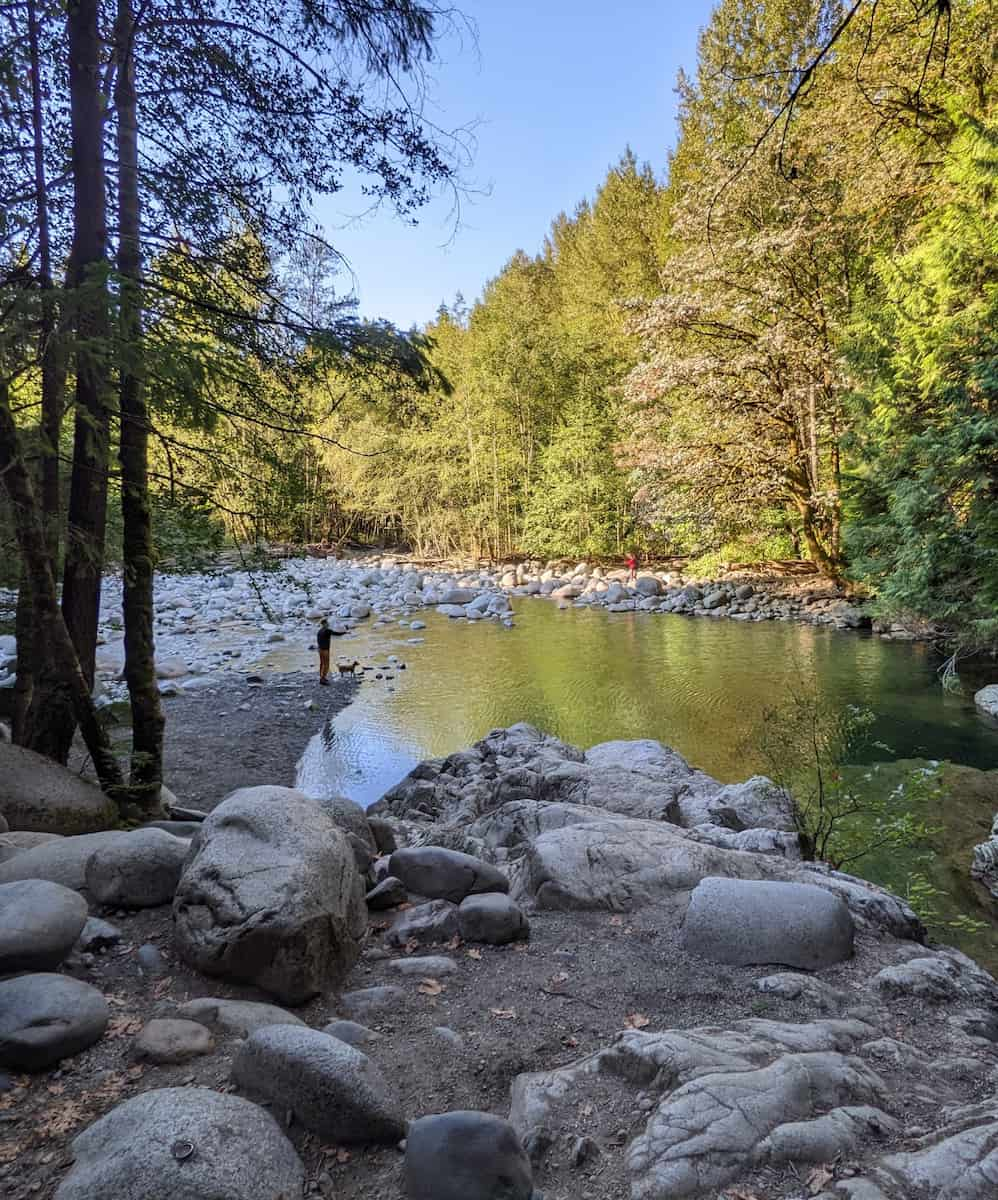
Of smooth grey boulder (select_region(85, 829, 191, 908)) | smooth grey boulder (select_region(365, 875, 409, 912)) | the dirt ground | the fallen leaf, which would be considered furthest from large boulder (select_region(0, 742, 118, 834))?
the fallen leaf

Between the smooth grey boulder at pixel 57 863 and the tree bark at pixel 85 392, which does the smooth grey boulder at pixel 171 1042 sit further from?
the tree bark at pixel 85 392

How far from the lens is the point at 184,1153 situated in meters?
1.49

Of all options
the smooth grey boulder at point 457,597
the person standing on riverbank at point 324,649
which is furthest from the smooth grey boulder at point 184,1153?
the smooth grey boulder at point 457,597

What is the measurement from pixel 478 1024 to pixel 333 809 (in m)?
1.70

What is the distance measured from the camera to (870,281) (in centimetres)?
1415

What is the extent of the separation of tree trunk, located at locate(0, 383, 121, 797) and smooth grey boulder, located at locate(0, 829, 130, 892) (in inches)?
40.6

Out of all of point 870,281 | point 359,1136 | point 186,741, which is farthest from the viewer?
point 870,281

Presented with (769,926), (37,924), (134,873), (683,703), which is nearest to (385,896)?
(134,873)

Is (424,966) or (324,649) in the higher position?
(324,649)

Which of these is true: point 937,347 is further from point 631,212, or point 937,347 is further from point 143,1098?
point 631,212

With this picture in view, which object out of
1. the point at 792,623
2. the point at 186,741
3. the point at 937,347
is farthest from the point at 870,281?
the point at 186,741

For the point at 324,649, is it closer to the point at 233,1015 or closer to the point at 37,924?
the point at 37,924

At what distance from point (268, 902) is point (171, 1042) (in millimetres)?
497

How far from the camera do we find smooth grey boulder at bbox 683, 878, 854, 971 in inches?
111
